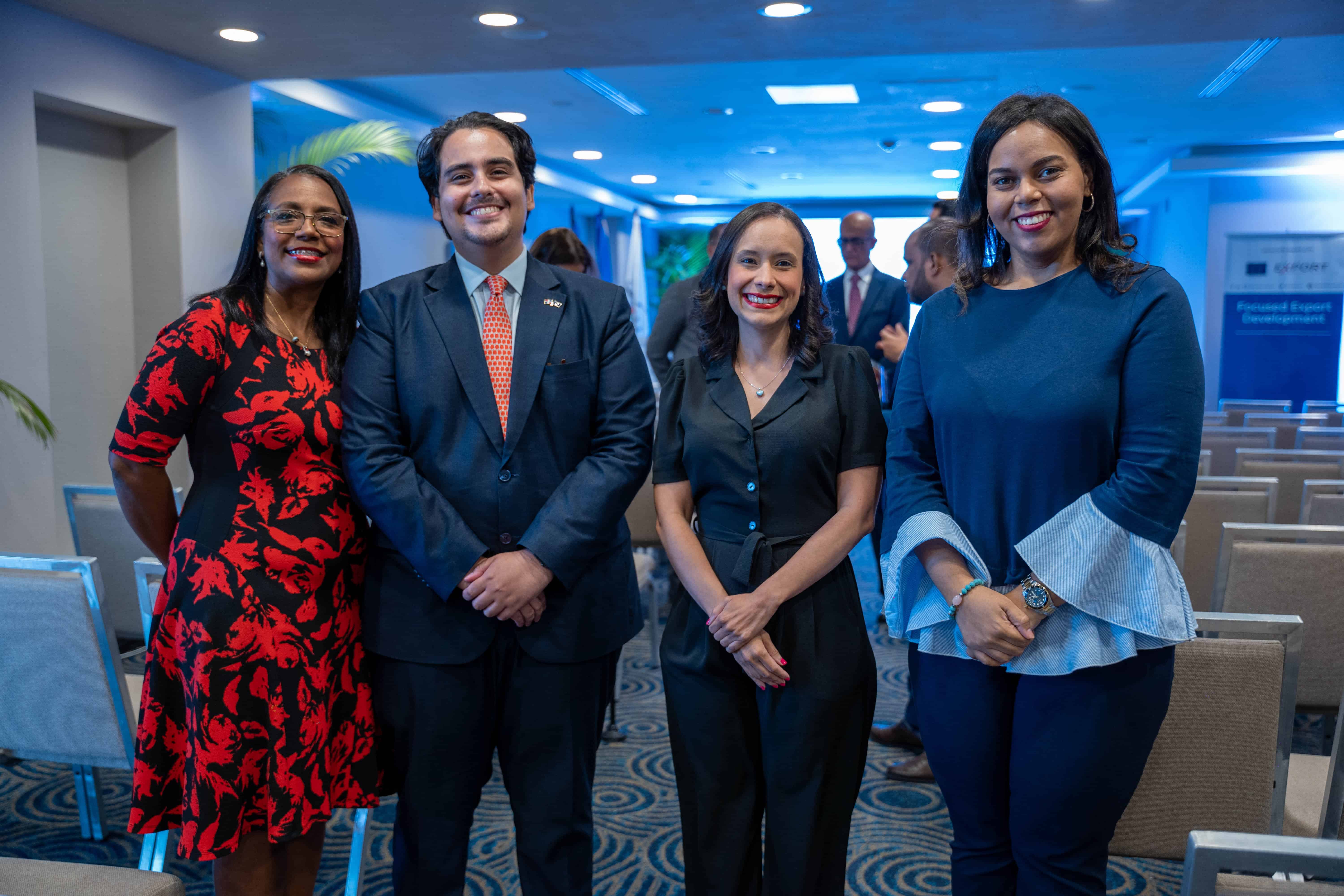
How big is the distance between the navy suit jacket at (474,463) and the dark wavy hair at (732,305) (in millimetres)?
164

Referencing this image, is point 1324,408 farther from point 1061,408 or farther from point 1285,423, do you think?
point 1061,408

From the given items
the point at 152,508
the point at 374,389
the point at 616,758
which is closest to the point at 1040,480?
the point at 374,389

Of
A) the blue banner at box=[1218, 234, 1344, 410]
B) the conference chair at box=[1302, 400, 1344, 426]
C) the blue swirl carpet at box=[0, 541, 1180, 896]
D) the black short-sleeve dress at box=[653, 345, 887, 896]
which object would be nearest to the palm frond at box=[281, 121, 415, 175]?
the blue swirl carpet at box=[0, 541, 1180, 896]

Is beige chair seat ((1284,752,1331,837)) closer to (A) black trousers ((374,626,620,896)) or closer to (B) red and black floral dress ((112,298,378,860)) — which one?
(A) black trousers ((374,626,620,896))

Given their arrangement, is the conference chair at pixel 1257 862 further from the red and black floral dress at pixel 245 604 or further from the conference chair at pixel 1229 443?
the conference chair at pixel 1229 443

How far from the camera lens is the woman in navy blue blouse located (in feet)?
4.84

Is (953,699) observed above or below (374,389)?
below

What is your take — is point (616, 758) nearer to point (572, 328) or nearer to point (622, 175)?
point (572, 328)

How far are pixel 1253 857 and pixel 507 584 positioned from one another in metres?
1.22

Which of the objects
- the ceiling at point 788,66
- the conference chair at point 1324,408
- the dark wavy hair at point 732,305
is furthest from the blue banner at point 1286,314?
the dark wavy hair at point 732,305

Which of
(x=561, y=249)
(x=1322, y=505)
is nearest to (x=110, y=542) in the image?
(x=561, y=249)

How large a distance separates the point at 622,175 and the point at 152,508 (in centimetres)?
1018

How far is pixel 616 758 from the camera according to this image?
3.35 meters

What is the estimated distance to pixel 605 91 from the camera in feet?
23.4
